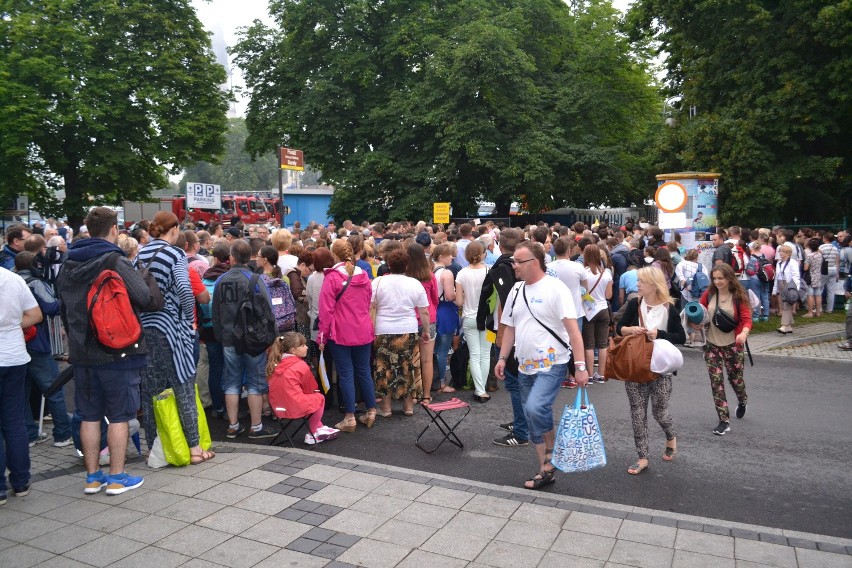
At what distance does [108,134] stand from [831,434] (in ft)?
101

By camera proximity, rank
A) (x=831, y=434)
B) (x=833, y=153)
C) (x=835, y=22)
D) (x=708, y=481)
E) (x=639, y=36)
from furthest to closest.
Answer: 1. (x=639, y=36)
2. (x=833, y=153)
3. (x=835, y=22)
4. (x=831, y=434)
5. (x=708, y=481)

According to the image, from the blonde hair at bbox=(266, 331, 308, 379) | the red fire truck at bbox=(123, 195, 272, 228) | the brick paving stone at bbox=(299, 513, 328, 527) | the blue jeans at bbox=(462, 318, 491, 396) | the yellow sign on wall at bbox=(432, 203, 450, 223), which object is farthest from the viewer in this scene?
the red fire truck at bbox=(123, 195, 272, 228)

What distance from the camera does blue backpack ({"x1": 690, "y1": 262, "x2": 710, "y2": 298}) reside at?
1210cm

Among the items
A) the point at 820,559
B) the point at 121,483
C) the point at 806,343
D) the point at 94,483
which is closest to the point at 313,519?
the point at 121,483

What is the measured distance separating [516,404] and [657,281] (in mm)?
1736

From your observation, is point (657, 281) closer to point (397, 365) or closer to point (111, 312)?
point (397, 365)

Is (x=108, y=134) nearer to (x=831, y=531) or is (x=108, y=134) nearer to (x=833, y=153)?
(x=833, y=153)

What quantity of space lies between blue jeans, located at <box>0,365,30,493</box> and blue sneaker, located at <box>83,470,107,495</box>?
48cm

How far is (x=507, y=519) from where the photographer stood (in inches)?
209

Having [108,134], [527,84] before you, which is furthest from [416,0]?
[108,134]

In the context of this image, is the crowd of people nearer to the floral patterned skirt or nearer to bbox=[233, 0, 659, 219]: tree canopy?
the floral patterned skirt

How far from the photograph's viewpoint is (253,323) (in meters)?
7.18

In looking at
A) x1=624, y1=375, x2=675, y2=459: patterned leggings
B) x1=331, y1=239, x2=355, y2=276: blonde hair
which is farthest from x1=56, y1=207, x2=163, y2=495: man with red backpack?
x1=624, y1=375, x2=675, y2=459: patterned leggings

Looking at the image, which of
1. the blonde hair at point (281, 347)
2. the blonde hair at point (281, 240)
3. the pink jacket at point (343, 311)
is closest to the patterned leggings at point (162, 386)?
the blonde hair at point (281, 347)
